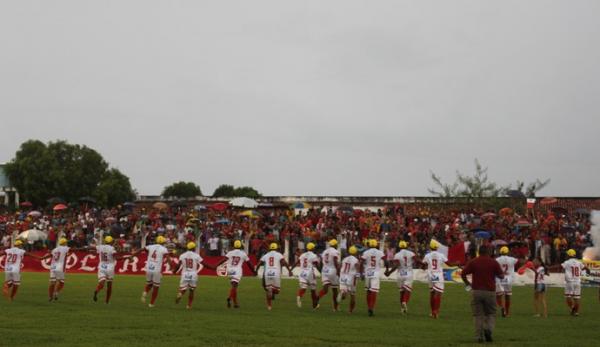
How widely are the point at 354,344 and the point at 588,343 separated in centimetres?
546

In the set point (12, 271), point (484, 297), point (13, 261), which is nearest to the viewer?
point (484, 297)

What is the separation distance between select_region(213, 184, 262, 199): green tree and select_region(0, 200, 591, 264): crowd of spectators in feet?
288

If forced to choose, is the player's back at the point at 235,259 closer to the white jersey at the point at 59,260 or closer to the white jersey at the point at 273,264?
the white jersey at the point at 273,264

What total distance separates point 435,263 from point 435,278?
0.58 meters

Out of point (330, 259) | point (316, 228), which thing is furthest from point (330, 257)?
point (316, 228)

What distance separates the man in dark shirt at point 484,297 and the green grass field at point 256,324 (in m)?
0.45

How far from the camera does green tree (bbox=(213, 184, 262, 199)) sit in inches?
6011

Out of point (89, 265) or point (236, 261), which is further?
point (89, 265)

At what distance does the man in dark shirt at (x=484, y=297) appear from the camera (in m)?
17.8

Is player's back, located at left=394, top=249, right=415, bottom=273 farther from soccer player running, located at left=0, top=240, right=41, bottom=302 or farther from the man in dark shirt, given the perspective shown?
soccer player running, located at left=0, top=240, right=41, bottom=302

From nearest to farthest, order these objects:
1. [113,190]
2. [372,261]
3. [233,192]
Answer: [372,261], [113,190], [233,192]

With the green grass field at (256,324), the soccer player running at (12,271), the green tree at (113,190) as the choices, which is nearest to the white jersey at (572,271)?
A: the green grass field at (256,324)

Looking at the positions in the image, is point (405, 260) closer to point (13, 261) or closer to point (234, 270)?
point (234, 270)

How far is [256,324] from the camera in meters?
20.5
